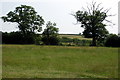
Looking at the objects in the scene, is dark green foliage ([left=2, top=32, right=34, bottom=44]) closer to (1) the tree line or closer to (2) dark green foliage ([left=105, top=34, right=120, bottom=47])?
(1) the tree line

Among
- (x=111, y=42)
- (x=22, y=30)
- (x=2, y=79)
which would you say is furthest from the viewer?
(x=22, y=30)

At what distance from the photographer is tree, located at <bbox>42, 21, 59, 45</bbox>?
56263 millimetres

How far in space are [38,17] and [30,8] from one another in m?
3.59

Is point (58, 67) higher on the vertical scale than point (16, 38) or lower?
lower

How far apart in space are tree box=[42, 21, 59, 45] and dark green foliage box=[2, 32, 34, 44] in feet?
12.0

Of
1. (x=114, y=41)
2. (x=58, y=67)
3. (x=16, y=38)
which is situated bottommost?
(x=58, y=67)

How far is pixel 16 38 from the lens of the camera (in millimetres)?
57312

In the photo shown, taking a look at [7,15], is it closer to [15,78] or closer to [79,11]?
[79,11]

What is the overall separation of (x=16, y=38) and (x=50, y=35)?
8874 millimetres

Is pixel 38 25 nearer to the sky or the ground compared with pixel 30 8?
nearer to the ground

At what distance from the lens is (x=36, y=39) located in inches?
2378

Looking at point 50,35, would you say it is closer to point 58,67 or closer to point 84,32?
point 84,32

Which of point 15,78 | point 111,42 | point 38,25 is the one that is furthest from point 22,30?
point 15,78

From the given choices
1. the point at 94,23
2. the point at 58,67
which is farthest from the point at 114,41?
the point at 58,67
